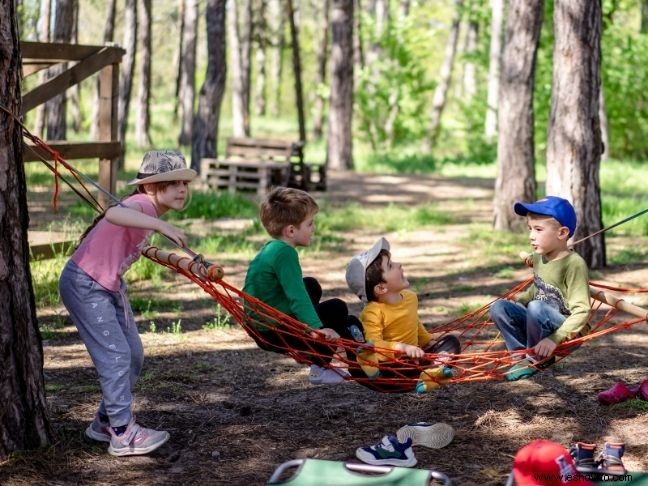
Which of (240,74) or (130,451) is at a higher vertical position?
(240,74)

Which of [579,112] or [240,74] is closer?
[579,112]

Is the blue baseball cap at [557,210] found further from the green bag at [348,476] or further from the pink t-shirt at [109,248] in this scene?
the pink t-shirt at [109,248]

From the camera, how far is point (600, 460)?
12.0ft

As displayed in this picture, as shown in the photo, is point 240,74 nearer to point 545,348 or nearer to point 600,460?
point 545,348

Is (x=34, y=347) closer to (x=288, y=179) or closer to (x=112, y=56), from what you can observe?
(x=112, y=56)

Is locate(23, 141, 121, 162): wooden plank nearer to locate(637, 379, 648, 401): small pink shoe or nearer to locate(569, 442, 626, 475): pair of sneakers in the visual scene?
locate(637, 379, 648, 401): small pink shoe

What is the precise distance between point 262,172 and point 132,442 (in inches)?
402

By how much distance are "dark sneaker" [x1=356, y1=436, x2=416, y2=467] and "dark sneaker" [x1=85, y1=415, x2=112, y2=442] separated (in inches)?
42.5

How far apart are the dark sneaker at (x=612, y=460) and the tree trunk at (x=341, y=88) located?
50.1 feet

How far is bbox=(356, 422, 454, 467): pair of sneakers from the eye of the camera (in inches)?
154

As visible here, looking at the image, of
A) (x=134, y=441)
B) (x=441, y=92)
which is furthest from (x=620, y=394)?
(x=441, y=92)

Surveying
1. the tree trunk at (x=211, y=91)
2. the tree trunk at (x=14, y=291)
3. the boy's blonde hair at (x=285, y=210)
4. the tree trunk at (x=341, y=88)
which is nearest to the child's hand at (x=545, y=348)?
the boy's blonde hair at (x=285, y=210)

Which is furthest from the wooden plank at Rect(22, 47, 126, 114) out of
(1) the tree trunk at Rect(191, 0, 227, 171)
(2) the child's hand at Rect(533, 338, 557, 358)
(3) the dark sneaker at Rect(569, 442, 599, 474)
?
(1) the tree trunk at Rect(191, 0, 227, 171)

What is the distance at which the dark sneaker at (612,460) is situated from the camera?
3.59 meters
